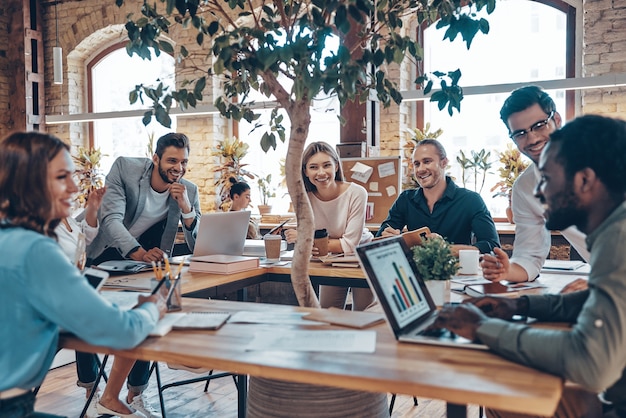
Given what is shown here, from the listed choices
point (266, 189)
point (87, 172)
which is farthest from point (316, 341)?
point (87, 172)

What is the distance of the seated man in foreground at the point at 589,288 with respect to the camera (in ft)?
3.90

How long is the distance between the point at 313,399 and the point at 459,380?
646mm

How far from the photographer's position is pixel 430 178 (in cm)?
338

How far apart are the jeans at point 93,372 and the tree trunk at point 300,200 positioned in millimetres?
1140

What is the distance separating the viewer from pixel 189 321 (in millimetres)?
1715

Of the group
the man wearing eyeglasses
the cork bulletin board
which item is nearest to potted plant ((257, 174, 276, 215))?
the cork bulletin board

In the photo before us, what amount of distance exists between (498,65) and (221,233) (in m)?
4.52

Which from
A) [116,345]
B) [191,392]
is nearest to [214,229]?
[191,392]

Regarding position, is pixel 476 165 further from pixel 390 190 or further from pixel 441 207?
pixel 441 207

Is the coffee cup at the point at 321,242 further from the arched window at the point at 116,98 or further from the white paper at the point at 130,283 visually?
the arched window at the point at 116,98

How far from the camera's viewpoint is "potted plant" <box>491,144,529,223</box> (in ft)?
18.6

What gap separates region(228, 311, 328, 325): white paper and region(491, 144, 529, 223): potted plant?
168 inches

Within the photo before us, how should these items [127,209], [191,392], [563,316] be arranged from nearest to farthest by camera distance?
[563,316] → [127,209] → [191,392]

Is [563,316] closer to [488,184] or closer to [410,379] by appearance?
[410,379]
